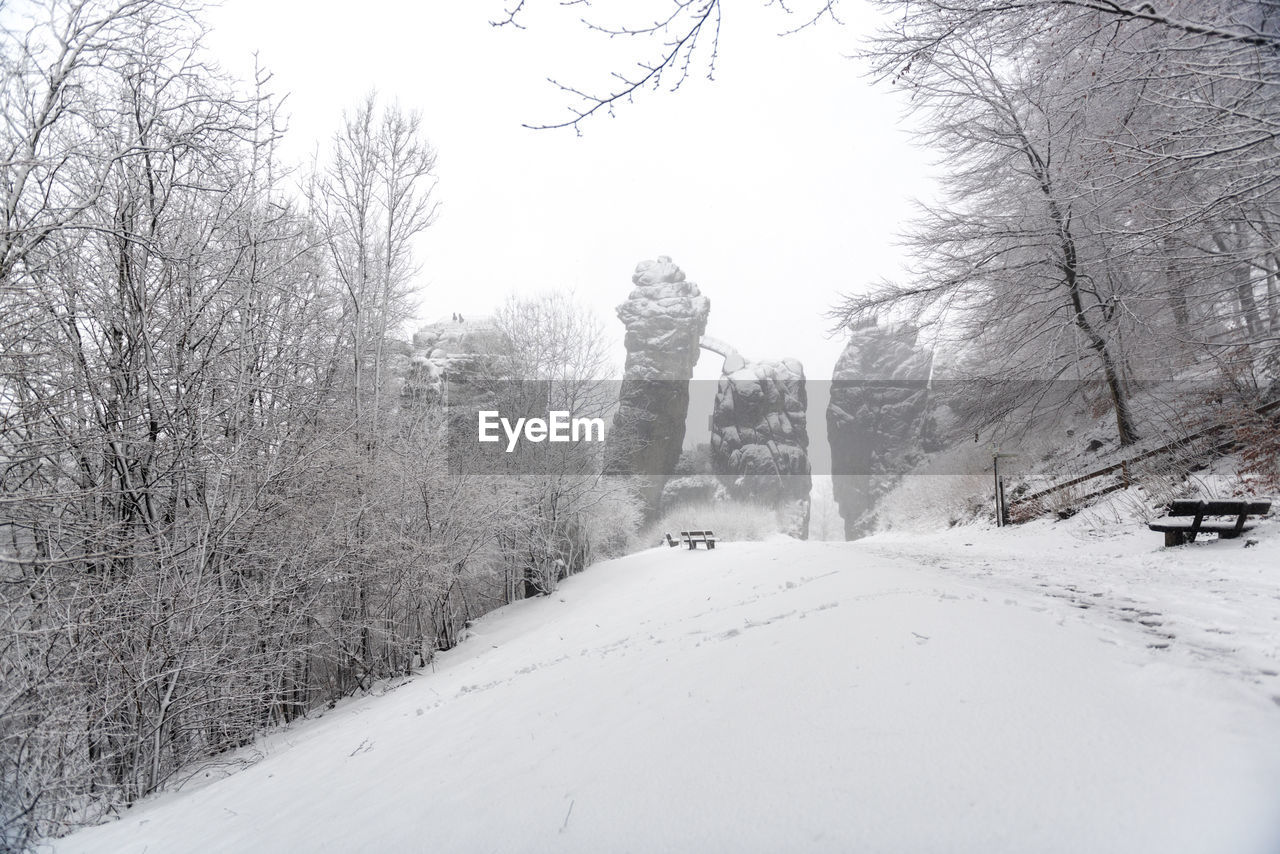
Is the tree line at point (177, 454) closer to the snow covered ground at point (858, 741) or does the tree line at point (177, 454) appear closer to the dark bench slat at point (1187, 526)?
the snow covered ground at point (858, 741)

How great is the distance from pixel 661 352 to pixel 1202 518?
39.4 metres

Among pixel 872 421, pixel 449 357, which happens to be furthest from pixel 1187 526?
pixel 872 421

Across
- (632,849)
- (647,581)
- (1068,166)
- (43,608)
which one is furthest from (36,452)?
(1068,166)

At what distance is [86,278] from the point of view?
24.1 feet

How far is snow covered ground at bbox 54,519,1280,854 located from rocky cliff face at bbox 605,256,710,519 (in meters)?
35.8

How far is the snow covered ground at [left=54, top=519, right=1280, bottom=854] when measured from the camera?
204 centimetres

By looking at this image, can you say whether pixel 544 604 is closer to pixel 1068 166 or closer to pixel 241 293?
pixel 241 293

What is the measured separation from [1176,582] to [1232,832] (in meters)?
4.63

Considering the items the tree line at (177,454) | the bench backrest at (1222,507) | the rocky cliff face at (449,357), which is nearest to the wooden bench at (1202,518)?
the bench backrest at (1222,507)

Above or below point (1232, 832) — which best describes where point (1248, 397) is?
above

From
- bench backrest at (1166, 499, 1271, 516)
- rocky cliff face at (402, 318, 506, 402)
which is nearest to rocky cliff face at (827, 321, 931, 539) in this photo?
rocky cliff face at (402, 318, 506, 402)

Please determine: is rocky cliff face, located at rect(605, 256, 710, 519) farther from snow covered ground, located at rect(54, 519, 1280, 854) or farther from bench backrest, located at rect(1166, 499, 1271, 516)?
snow covered ground, located at rect(54, 519, 1280, 854)

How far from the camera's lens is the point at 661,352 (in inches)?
1789

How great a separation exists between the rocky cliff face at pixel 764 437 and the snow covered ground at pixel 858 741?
120 ft
